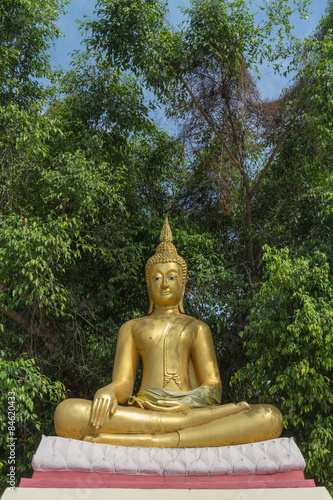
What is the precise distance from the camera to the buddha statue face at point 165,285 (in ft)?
19.4

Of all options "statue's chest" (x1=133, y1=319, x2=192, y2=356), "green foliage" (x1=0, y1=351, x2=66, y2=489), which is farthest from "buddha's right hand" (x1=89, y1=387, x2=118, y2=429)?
"green foliage" (x1=0, y1=351, x2=66, y2=489)

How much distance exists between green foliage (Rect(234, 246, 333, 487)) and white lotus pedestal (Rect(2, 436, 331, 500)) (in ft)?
3.80

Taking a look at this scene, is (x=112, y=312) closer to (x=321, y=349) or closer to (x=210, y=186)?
(x=210, y=186)

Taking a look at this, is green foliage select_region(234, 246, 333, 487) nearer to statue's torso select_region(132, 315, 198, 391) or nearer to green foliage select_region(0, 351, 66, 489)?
statue's torso select_region(132, 315, 198, 391)

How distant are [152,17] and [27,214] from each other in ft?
9.59

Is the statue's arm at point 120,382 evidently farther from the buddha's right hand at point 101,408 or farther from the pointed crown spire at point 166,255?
the pointed crown spire at point 166,255

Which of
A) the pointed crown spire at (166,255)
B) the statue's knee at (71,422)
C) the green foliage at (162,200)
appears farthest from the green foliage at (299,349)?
the statue's knee at (71,422)

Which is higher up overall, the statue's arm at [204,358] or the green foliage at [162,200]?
the green foliage at [162,200]

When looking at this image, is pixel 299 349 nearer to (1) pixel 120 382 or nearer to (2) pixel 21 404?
(1) pixel 120 382

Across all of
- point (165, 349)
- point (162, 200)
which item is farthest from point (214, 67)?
point (165, 349)

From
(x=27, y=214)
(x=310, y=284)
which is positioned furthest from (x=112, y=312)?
(x=310, y=284)

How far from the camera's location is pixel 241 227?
26.9ft
